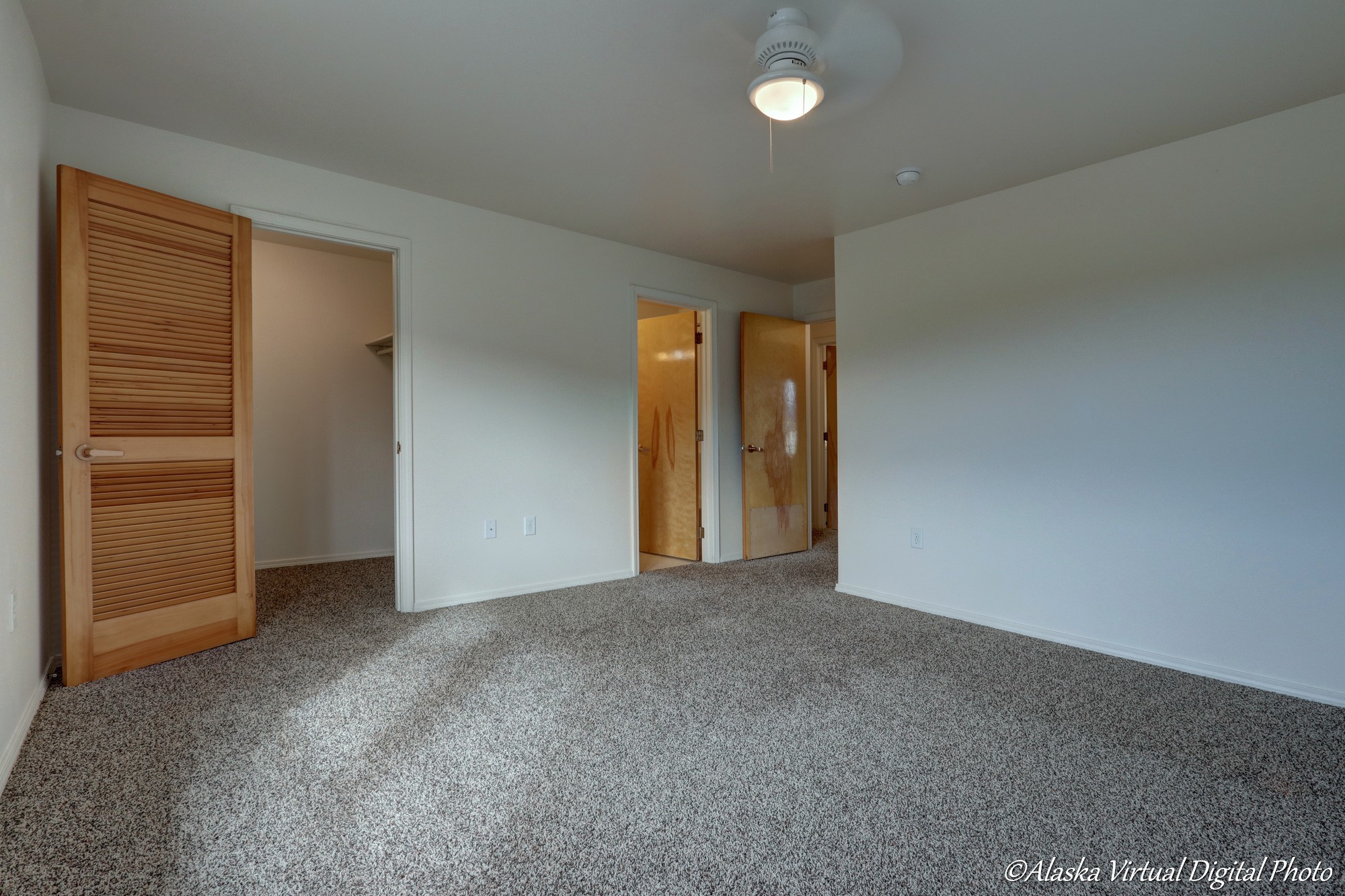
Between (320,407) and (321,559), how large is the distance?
3.76 ft

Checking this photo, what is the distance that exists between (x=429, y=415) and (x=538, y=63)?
1.93 m

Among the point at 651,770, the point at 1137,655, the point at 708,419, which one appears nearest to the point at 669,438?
the point at 708,419

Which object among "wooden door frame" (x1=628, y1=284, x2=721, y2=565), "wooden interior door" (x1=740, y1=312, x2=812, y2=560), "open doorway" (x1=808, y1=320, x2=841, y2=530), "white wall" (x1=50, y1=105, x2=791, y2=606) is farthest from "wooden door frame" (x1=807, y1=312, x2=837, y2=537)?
"white wall" (x1=50, y1=105, x2=791, y2=606)

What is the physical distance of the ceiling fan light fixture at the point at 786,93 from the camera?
6.48 ft

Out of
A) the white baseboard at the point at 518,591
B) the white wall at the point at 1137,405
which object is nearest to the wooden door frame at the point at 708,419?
the white baseboard at the point at 518,591

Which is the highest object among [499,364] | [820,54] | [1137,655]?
[820,54]

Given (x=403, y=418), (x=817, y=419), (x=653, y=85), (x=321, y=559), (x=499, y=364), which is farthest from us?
(x=817, y=419)

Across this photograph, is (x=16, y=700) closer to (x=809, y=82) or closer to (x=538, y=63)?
(x=538, y=63)

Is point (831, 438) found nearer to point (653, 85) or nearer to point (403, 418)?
point (403, 418)

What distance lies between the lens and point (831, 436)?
21.3 ft

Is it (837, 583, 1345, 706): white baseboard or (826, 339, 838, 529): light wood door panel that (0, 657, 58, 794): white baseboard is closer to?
(837, 583, 1345, 706): white baseboard

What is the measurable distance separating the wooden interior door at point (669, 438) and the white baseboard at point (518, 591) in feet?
2.60

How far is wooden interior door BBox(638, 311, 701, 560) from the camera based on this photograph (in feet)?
16.1

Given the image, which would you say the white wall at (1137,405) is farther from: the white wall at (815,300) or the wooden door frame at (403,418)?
the wooden door frame at (403,418)
